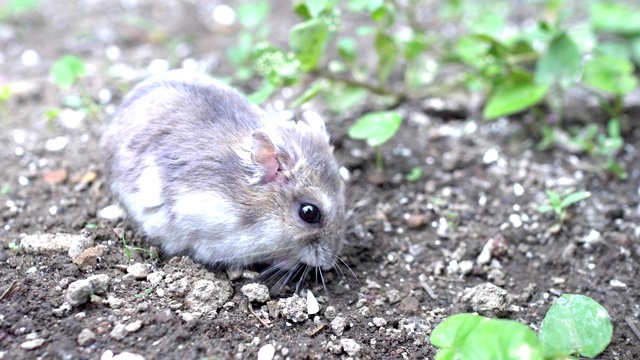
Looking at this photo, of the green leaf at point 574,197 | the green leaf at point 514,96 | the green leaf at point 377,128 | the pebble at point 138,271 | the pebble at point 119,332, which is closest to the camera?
the pebble at point 119,332

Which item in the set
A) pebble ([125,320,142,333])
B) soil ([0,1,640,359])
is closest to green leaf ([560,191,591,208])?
soil ([0,1,640,359])

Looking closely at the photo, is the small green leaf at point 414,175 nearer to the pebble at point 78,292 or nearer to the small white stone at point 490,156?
the small white stone at point 490,156

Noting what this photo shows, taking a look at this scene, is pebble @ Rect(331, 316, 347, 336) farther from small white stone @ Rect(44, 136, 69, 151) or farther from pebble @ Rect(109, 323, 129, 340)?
small white stone @ Rect(44, 136, 69, 151)

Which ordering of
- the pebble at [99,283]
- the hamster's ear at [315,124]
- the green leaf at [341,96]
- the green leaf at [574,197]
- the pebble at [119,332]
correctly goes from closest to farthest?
the pebble at [119,332], the pebble at [99,283], the green leaf at [574,197], the hamster's ear at [315,124], the green leaf at [341,96]

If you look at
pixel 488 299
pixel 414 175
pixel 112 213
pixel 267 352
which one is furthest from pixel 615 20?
pixel 112 213

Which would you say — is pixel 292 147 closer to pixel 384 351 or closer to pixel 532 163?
pixel 384 351

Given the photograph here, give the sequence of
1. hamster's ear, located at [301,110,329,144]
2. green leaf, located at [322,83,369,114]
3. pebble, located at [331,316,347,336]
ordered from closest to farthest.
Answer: pebble, located at [331,316,347,336] < hamster's ear, located at [301,110,329,144] < green leaf, located at [322,83,369,114]

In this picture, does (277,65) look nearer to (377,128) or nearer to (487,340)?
(377,128)

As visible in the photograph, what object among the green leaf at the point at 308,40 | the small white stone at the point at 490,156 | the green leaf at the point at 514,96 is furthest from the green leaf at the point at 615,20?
the green leaf at the point at 308,40
